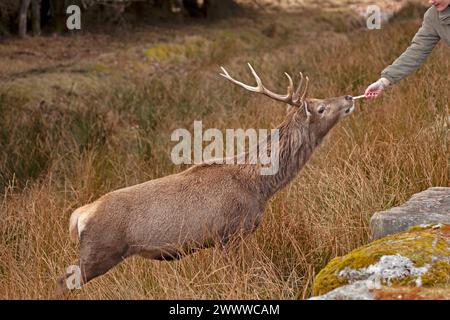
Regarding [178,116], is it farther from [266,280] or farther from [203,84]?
[266,280]

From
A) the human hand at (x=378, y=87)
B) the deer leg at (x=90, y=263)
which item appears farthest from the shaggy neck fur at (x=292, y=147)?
the deer leg at (x=90, y=263)

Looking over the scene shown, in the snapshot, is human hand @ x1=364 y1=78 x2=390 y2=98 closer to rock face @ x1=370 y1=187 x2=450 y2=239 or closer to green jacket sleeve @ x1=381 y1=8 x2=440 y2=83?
green jacket sleeve @ x1=381 y1=8 x2=440 y2=83

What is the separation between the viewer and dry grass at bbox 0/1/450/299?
163 inches

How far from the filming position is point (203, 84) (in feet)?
34.9

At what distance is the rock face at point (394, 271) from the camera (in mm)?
2916

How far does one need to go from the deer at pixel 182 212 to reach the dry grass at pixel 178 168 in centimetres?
12

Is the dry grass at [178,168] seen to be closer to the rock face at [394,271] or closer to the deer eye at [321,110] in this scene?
the rock face at [394,271]

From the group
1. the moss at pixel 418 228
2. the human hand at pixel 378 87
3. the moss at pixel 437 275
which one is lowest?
the moss at pixel 437 275

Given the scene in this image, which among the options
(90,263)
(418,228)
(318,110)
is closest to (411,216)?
(418,228)

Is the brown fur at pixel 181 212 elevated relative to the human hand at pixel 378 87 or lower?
lower

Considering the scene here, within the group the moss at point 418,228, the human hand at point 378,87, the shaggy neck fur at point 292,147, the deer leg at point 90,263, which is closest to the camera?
the moss at point 418,228
